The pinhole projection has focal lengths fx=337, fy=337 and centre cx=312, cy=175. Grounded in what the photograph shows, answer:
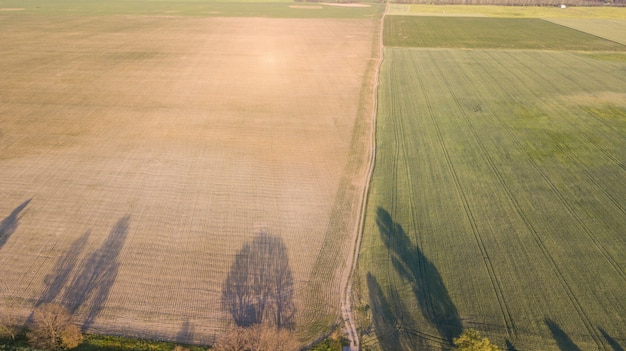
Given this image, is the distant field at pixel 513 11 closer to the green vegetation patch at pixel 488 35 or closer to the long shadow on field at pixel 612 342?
the green vegetation patch at pixel 488 35

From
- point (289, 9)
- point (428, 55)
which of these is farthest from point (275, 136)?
point (289, 9)

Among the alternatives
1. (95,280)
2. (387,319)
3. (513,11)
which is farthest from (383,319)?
(513,11)

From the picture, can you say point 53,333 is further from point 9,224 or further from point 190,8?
point 190,8

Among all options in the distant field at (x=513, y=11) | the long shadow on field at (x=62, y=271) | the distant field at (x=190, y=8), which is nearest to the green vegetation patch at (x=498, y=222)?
the long shadow on field at (x=62, y=271)

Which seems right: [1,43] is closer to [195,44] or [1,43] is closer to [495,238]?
[195,44]

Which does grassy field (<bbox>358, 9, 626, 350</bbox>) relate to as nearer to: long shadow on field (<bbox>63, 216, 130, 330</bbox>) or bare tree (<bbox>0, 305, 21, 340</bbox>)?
long shadow on field (<bbox>63, 216, 130, 330</bbox>)

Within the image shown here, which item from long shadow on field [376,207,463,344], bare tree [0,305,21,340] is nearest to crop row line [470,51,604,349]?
long shadow on field [376,207,463,344]
